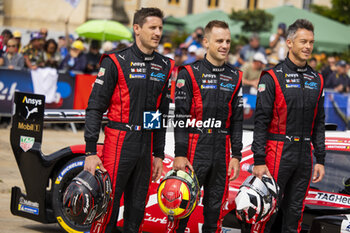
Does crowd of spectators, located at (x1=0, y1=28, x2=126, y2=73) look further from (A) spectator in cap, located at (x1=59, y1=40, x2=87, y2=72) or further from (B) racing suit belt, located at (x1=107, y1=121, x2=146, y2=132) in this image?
(B) racing suit belt, located at (x1=107, y1=121, x2=146, y2=132)

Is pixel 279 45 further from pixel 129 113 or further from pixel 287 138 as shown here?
pixel 129 113

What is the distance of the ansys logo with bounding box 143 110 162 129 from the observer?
5410mm

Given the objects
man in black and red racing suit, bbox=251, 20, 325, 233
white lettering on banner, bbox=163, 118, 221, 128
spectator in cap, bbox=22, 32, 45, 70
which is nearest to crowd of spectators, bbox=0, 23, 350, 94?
spectator in cap, bbox=22, 32, 45, 70

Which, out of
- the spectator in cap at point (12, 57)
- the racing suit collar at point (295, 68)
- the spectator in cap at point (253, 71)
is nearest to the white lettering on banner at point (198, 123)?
the racing suit collar at point (295, 68)

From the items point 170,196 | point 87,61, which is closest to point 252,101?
point 87,61

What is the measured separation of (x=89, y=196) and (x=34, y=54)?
407 inches

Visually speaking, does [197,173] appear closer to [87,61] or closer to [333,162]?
[333,162]

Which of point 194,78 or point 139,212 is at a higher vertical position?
point 194,78

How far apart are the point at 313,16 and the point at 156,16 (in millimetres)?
25665

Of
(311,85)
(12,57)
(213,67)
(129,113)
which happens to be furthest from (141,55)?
(12,57)

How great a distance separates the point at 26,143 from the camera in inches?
282

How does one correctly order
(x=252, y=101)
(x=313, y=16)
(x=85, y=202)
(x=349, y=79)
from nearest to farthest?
(x=85, y=202) < (x=252, y=101) < (x=349, y=79) < (x=313, y=16)

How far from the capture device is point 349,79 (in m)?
17.8

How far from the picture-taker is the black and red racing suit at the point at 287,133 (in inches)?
229
